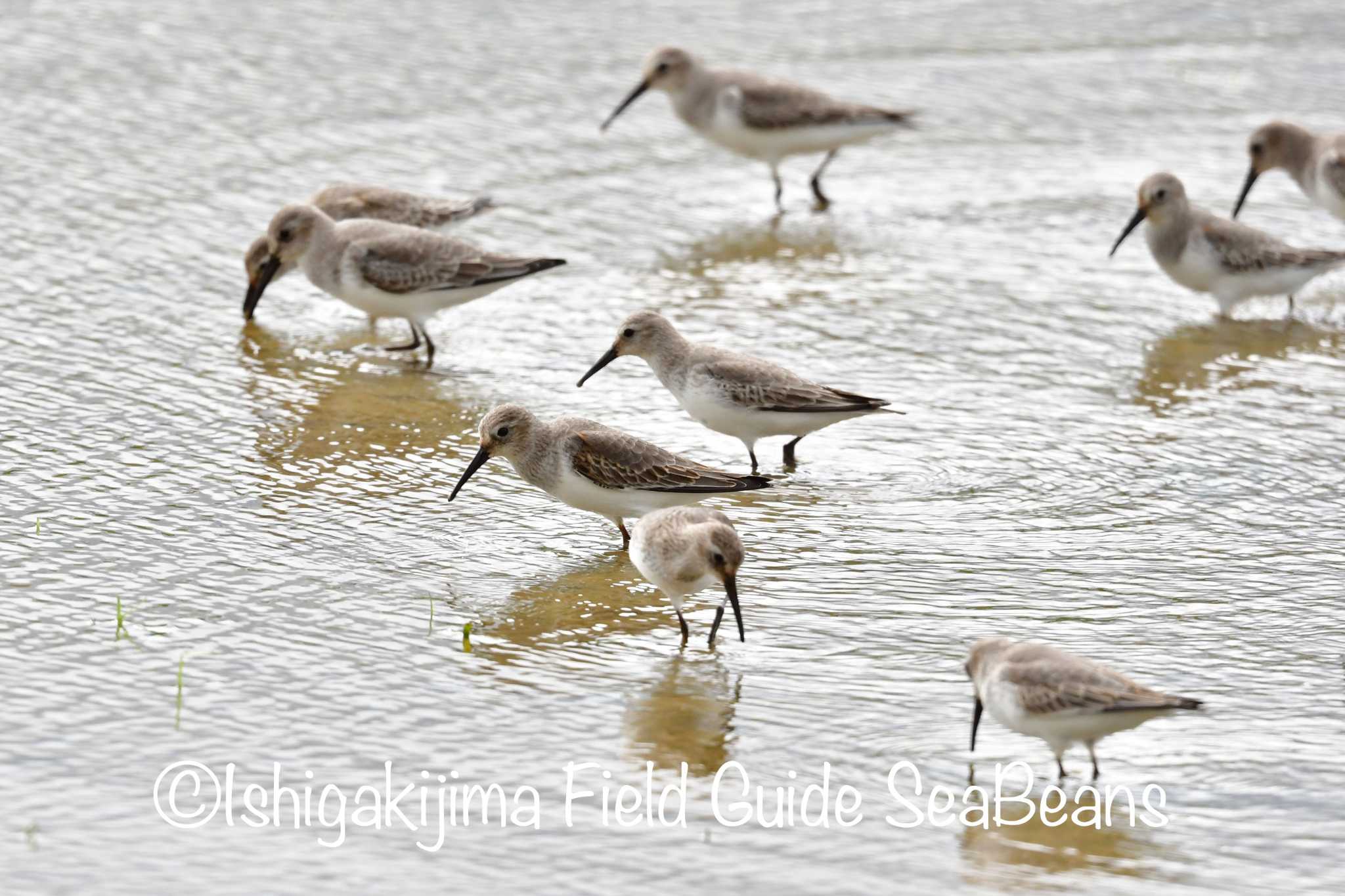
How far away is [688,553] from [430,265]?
4.75 meters

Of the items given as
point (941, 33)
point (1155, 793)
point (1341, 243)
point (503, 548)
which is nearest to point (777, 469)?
point (503, 548)

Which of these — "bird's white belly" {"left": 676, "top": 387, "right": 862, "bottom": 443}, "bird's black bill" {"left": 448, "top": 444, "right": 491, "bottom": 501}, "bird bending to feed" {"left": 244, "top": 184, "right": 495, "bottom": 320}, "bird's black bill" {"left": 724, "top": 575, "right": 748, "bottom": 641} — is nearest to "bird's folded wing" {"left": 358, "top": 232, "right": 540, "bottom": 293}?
"bird bending to feed" {"left": 244, "top": 184, "right": 495, "bottom": 320}

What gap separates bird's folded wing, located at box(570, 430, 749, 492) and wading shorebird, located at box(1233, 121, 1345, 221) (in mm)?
6775

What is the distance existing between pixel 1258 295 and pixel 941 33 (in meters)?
6.66

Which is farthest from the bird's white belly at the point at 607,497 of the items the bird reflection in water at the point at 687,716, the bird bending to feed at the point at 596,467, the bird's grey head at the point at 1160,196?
the bird's grey head at the point at 1160,196

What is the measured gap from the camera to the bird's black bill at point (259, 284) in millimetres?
12328

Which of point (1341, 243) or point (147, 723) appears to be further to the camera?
point (1341, 243)

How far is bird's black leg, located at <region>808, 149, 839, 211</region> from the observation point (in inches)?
614

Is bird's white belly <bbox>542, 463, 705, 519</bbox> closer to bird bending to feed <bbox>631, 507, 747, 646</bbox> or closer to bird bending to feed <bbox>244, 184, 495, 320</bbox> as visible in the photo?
bird bending to feed <bbox>631, 507, 747, 646</bbox>

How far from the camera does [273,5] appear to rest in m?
18.5

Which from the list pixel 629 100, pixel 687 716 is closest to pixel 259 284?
pixel 629 100

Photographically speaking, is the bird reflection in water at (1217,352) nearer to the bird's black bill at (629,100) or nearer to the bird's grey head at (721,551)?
the bird's grey head at (721,551)

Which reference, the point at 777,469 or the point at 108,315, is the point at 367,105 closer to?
the point at 108,315

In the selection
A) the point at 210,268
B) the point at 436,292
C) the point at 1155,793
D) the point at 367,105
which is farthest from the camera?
the point at 367,105
